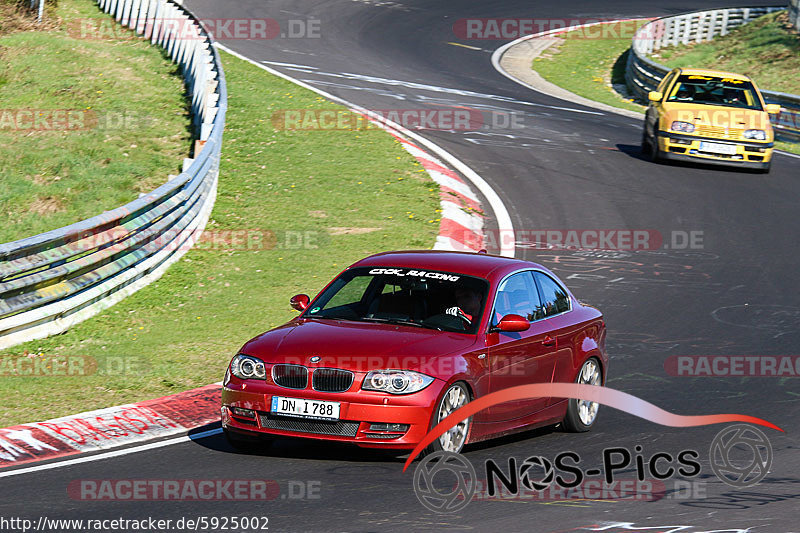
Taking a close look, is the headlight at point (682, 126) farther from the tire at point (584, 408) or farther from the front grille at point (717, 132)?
the tire at point (584, 408)

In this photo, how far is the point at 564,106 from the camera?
27.6 meters

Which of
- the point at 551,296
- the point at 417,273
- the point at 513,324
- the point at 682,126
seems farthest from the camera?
the point at 682,126

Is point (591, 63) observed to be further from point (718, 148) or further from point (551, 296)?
point (551, 296)

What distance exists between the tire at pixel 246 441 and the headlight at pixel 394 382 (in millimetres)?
860

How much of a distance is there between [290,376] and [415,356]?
33.8 inches

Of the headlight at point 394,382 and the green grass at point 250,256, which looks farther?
the green grass at point 250,256

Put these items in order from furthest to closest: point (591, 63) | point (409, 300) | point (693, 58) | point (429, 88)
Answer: point (693, 58), point (591, 63), point (429, 88), point (409, 300)

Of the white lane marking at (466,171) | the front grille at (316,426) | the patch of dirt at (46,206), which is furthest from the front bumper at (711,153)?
the front grille at (316,426)

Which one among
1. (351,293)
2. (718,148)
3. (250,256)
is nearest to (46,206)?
(250,256)

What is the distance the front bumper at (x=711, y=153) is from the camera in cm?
2077

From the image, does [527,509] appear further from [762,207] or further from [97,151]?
[97,151]

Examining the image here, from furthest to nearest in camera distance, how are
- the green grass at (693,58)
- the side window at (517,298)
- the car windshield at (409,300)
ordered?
the green grass at (693,58)
the side window at (517,298)
the car windshield at (409,300)

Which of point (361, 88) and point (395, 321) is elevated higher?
point (361, 88)

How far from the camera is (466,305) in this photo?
8.74 meters
